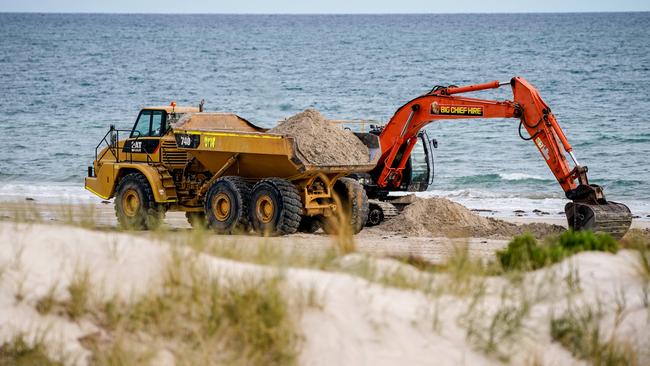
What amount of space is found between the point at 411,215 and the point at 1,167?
1869 centimetres

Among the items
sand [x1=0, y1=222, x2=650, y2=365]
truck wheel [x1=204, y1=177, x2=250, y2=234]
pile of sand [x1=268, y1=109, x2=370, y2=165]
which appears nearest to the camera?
sand [x1=0, y1=222, x2=650, y2=365]

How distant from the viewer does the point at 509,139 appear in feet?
138

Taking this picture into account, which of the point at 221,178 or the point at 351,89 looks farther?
the point at 351,89

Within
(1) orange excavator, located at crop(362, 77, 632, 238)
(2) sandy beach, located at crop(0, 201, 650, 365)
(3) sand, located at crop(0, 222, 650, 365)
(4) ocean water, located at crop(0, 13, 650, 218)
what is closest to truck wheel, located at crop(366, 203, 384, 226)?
(1) orange excavator, located at crop(362, 77, 632, 238)

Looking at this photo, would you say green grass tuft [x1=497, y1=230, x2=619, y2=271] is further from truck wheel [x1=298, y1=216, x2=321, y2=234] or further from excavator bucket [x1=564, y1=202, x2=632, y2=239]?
truck wheel [x1=298, y1=216, x2=321, y2=234]

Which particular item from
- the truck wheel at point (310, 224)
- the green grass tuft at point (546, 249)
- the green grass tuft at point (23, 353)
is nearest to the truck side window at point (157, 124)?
the truck wheel at point (310, 224)

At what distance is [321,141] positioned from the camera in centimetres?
1802

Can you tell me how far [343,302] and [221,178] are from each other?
9.02 m

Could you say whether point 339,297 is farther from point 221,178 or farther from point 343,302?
point 221,178

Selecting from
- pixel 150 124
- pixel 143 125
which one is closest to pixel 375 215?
pixel 150 124

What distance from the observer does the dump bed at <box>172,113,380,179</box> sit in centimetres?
1725

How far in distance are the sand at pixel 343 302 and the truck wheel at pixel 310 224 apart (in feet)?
27.4

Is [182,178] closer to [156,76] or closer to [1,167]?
[1,167]

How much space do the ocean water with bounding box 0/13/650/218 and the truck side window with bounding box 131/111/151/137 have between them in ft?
29.1
